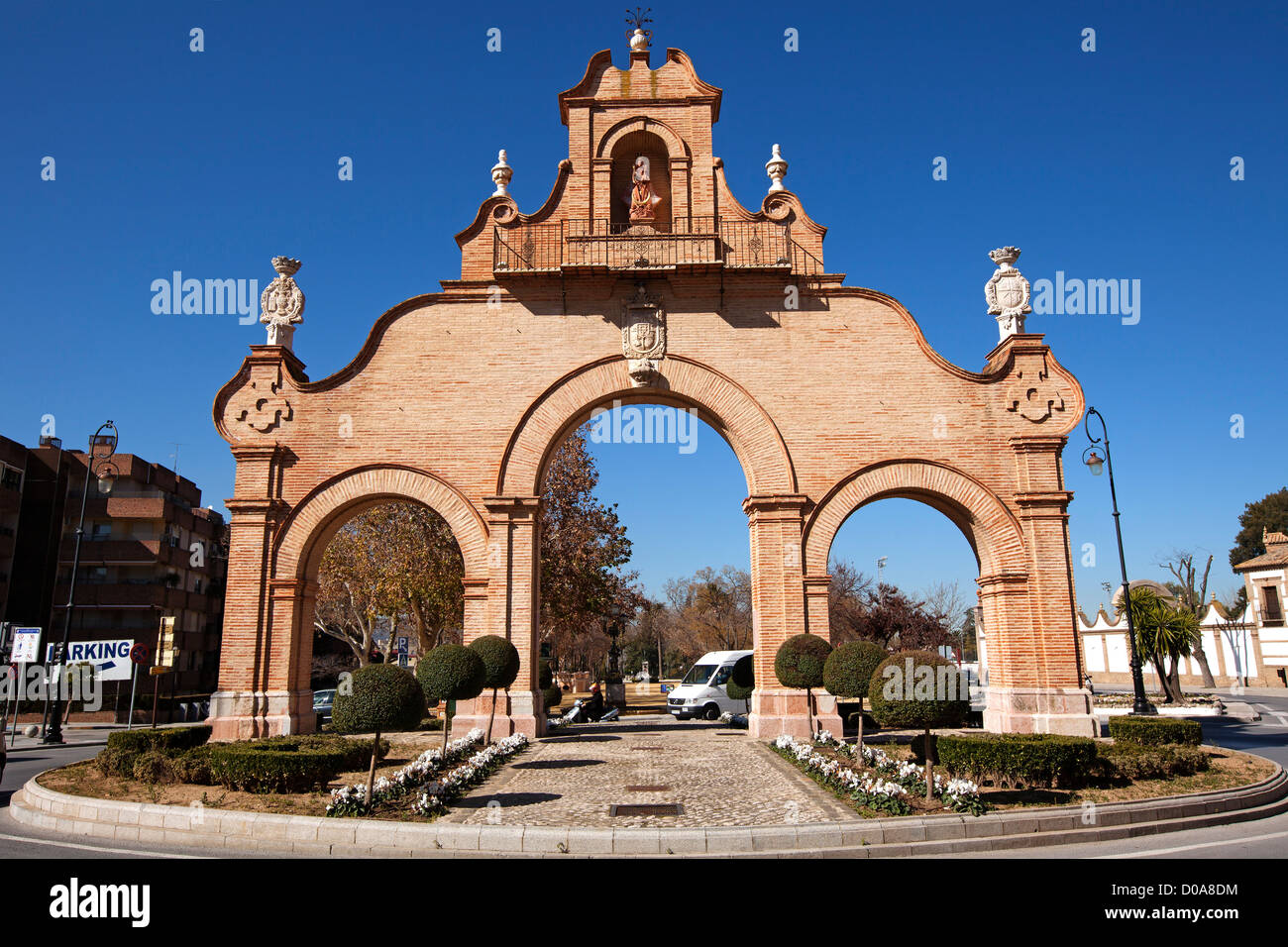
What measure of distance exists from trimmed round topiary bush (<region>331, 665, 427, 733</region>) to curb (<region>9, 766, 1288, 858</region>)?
1.16m

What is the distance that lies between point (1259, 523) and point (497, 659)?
73.5 meters

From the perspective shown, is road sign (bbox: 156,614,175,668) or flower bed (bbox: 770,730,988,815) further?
road sign (bbox: 156,614,175,668)

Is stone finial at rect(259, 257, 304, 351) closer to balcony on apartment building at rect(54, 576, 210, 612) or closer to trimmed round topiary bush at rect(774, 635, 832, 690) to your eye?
trimmed round topiary bush at rect(774, 635, 832, 690)

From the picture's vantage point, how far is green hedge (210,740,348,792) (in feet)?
34.7

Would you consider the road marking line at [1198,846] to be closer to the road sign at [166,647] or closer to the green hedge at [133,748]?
the green hedge at [133,748]

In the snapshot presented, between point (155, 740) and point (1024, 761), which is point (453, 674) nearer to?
point (155, 740)

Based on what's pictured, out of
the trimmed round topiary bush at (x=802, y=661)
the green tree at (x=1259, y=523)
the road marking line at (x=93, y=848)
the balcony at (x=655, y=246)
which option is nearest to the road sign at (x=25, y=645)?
the road marking line at (x=93, y=848)

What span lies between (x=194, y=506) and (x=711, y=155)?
43.1 m

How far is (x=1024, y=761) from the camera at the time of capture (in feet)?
33.7

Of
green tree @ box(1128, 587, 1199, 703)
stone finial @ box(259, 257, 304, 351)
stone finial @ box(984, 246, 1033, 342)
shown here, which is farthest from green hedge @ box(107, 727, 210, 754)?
green tree @ box(1128, 587, 1199, 703)

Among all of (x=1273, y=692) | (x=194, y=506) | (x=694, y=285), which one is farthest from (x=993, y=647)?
(x=194, y=506)

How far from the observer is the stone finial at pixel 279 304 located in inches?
728

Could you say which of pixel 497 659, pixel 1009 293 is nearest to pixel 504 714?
pixel 497 659

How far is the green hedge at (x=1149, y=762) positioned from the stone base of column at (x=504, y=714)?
10.2 m
